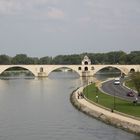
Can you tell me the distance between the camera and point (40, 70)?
529ft

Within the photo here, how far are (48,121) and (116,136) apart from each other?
1033 centimetres

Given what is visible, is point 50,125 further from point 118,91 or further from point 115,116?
point 118,91

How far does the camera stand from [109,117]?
4622 cm

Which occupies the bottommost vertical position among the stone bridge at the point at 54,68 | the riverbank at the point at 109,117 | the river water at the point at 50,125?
the river water at the point at 50,125

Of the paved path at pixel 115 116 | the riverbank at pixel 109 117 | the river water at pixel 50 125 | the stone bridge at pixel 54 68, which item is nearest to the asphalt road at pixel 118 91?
the riverbank at pixel 109 117

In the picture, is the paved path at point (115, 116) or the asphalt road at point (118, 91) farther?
the asphalt road at point (118, 91)

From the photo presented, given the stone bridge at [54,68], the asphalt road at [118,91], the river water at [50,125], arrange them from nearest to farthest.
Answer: the river water at [50,125] → the asphalt road at [118,91] → the stone bridge at [54,68]

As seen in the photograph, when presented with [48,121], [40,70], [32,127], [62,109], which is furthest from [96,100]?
[40,70]

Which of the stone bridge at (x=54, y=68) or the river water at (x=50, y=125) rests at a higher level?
the stone bridge at (x=54, y=68)

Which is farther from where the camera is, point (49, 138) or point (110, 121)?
point (110, 121)

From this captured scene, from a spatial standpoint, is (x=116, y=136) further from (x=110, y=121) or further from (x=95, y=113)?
(x=95, y=113)

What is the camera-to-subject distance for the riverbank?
41.1 metres

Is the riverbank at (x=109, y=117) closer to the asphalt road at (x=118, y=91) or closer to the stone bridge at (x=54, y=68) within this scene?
the asphalt road at (x=118, y=91)

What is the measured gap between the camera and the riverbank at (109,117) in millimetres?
41062
